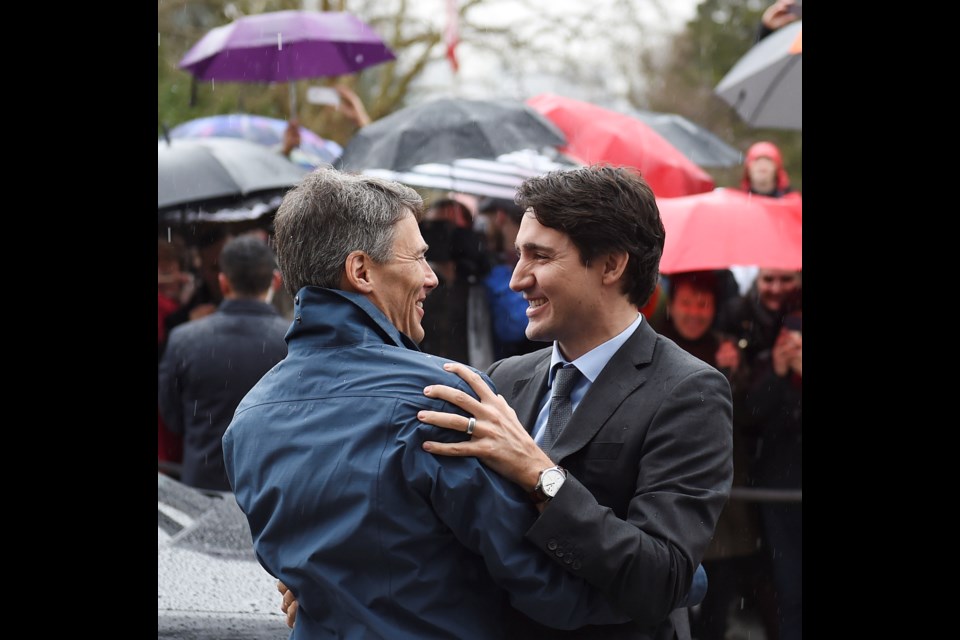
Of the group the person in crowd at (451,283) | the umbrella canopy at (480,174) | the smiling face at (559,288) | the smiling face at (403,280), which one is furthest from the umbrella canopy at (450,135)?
the smiling face at (403,280)

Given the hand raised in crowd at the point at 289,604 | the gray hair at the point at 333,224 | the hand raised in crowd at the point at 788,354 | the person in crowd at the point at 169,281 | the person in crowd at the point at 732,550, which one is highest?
the gray hair at the point at 333,224

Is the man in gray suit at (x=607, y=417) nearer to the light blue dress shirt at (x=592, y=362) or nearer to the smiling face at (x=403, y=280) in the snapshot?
the light blue dress shirt at (x=592, y=362)

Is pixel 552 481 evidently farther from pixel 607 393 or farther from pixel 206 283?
pixel 206 283

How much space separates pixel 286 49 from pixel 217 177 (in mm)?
1871

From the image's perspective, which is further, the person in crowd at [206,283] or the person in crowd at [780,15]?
the person in crowd at [206,283]

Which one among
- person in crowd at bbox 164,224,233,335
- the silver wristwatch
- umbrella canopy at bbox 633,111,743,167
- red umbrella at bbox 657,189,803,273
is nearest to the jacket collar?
the silver wristwatch

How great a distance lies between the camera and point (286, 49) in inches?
329

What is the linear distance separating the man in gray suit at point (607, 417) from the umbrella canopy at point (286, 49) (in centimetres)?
580

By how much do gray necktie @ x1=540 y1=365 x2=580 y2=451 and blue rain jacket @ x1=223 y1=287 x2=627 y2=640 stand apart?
438 mm

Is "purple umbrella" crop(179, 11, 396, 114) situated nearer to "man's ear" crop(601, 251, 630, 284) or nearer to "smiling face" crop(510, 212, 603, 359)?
"smiling face" crop(510, 212, 603, 359)

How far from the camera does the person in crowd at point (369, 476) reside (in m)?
2.10

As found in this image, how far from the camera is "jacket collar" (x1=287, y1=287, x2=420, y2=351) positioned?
2.26 m

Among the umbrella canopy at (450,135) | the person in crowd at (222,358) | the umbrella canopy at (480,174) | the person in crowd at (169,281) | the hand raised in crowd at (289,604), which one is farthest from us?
the person in crowd at (169,281)

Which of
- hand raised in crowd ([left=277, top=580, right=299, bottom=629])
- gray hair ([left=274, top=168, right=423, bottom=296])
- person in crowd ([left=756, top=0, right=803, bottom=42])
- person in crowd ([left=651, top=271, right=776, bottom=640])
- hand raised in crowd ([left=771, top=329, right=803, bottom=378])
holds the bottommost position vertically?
person in crowd ([left=651, top=271, right=776, bottom=640])
